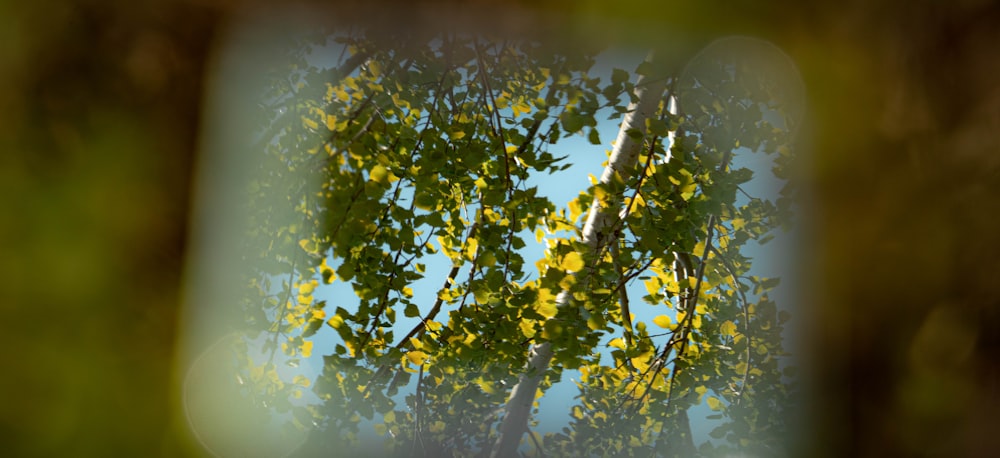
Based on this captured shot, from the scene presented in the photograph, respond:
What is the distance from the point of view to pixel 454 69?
617 mm

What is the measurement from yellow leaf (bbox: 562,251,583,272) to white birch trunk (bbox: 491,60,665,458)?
0.05m

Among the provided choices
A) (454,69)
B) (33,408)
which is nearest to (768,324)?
(454,69)

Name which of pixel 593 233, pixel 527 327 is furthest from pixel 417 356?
pixel 593 233

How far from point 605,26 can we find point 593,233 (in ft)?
1.73

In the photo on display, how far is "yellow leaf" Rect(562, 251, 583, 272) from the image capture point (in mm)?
630

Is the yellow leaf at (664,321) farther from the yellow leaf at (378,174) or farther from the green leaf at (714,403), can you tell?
the yellow leaf at (378,174)

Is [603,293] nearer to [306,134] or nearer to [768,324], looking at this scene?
[768,324]

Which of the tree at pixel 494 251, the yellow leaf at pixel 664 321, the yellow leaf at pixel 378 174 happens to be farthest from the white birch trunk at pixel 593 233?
the yellow leaf at pixel 378 174

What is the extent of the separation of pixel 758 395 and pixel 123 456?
0.67 meters

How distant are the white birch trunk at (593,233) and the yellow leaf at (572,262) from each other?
5 cm

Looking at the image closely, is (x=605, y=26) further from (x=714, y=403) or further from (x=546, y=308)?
(x=714, y=403)

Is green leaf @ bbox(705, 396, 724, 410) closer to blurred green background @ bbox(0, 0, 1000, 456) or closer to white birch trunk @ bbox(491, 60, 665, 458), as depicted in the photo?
white birch trunk @ bbox(491, 60, 665, 458)

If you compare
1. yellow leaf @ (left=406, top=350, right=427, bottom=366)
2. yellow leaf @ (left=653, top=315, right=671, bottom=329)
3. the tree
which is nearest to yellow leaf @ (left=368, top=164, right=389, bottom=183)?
the tree

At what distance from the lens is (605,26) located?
0.89 ft
